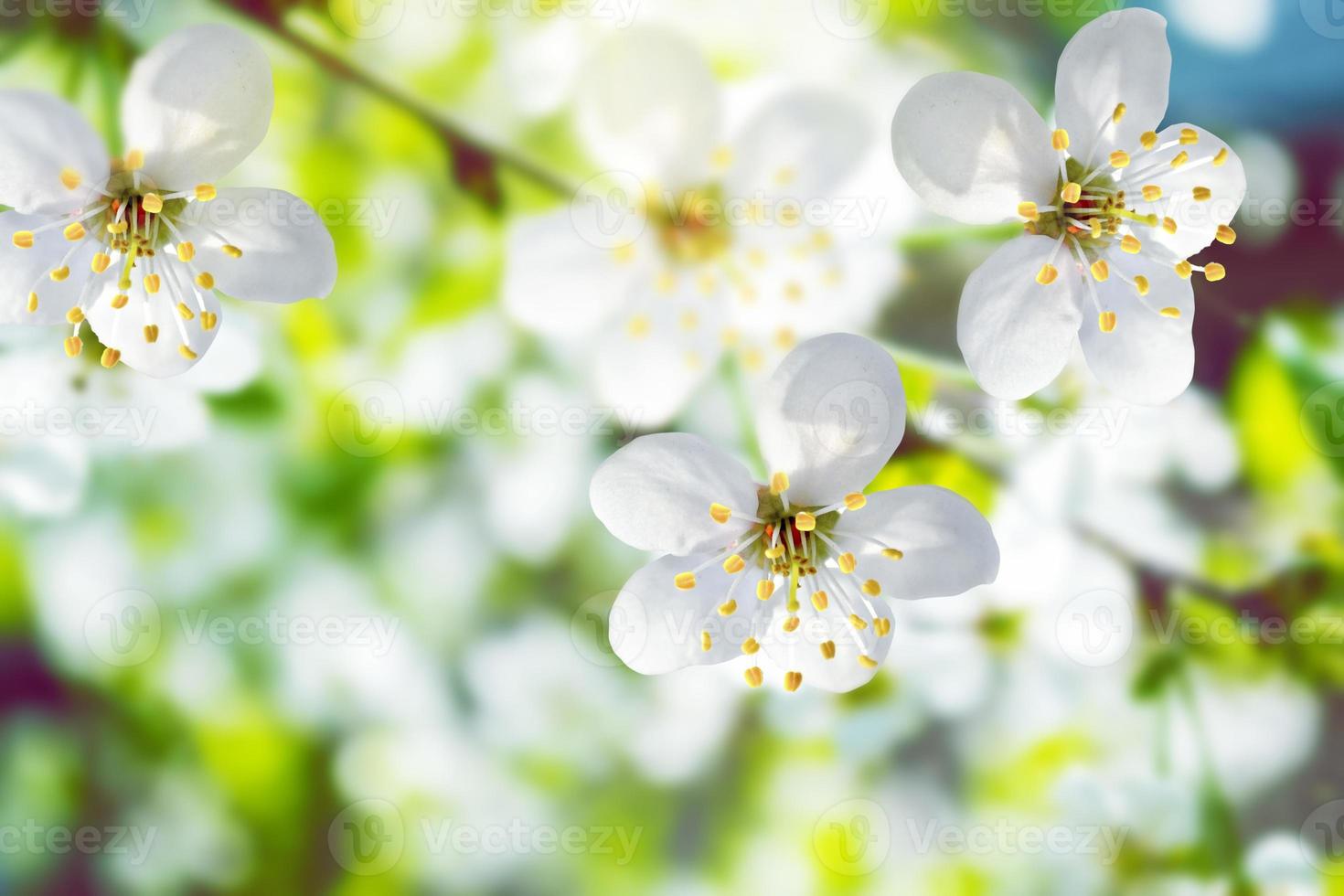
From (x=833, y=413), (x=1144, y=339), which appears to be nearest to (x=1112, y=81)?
(x=1144, y=339)

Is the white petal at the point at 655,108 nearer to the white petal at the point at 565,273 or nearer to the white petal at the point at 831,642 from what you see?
the white petal at the point at 565,273

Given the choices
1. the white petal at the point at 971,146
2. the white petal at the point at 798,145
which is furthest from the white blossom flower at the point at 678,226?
the white petal at the point at 971,146

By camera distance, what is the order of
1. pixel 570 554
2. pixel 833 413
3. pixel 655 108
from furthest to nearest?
pixel 570 554
pixel 655 108
pixel 833 413

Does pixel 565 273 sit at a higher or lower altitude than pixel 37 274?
higher

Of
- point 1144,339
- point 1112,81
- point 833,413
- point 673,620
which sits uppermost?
point 1112,81

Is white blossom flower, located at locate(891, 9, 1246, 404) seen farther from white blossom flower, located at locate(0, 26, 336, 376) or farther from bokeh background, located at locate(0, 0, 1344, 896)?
white blossom flower, located at locate(0, 26, 336, 376)

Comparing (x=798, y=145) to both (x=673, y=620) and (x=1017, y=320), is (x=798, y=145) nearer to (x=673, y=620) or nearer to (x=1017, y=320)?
(x=1017, y=320)
